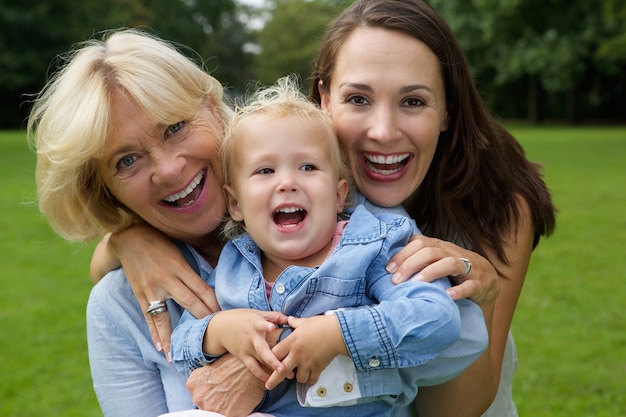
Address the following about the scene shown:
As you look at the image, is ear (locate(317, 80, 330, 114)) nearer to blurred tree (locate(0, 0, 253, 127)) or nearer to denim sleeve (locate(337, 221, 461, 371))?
denim sleeve (locate(337, 221, 461, 371))

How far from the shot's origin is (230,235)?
2.60 meters

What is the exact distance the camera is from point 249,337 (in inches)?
84.4

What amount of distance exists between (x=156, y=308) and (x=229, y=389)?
48cm

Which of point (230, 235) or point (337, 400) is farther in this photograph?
point (230, 235)

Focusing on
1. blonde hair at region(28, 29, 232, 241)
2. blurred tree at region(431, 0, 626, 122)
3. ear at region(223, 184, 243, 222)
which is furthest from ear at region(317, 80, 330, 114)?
blurred tree at region(431, 0, 626, 122)

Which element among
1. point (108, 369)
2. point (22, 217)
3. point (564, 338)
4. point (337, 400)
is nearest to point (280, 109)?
point (337, 400)

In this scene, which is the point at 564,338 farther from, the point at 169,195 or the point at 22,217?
the point at 22,217

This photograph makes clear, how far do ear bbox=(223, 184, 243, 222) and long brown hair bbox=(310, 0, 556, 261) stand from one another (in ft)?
2.19

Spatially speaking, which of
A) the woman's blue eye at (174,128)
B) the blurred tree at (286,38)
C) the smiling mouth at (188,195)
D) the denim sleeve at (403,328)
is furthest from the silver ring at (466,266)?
the blurred tree at (286,38)

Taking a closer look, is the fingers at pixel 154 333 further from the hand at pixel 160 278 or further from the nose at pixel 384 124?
the nose at pixel 384 124

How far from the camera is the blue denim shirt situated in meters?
2.03

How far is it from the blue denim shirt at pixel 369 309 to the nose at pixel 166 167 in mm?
A: 325

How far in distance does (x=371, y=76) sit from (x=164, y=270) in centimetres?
102

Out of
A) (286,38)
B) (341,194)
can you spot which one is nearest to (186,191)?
(341,194)
